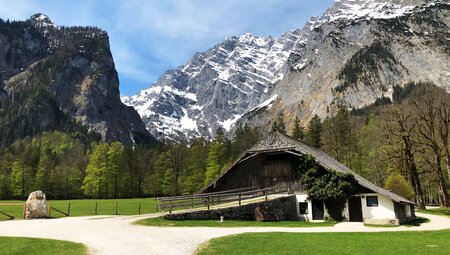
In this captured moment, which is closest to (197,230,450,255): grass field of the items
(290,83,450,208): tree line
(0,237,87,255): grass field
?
(0,237,87,255): grass field

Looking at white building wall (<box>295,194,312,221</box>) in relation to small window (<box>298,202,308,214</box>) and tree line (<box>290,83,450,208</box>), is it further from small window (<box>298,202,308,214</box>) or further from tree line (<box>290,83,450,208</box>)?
tree line (<box>290,83,450,208</box>)

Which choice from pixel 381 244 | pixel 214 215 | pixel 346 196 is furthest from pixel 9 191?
pixel 381 244

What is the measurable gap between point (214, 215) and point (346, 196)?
13.4 meters

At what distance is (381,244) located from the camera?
73.7 feet

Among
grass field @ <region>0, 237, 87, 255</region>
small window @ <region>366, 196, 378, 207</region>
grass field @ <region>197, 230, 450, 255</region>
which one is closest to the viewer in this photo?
grass field @ <region>0, 237, 87, 255</region>

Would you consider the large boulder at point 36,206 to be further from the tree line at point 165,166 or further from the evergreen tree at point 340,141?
the evergreen tree at point 340,141

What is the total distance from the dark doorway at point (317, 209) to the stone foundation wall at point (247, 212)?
1.96m

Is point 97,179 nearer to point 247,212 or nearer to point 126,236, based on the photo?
point 247,212

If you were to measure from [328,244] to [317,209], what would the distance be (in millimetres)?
19580

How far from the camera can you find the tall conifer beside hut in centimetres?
3769

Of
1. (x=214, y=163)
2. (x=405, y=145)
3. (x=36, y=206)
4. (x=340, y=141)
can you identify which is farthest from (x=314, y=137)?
(x=36, y=206)

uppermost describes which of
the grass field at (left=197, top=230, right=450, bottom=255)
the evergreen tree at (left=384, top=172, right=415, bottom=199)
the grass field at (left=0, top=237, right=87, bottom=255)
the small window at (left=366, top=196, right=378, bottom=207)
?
the evergreen tree at (left=384, top=172, right=415, bottom=199)

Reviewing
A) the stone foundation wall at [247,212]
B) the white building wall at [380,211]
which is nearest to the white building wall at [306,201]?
the stone foundation wall at [247,212]

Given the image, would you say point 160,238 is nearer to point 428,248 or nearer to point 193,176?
point 428,248
